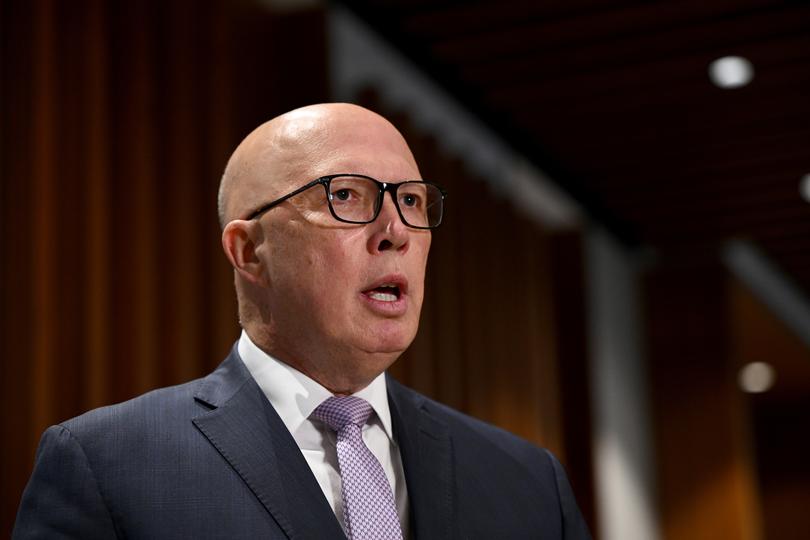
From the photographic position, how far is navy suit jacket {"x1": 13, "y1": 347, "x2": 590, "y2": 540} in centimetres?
124

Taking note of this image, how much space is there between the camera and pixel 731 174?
5426mm

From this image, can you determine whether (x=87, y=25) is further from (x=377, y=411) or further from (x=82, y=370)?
(x=377, y=411)

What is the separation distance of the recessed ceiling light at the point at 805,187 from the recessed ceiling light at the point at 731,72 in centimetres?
145

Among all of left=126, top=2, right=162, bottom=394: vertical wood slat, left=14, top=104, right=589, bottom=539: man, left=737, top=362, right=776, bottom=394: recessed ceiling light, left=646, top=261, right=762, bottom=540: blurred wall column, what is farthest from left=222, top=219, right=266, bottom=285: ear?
left=737, top=362, right=776, bottom=394: recessed ceiling light

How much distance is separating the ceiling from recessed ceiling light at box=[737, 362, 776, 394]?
3.20 meters

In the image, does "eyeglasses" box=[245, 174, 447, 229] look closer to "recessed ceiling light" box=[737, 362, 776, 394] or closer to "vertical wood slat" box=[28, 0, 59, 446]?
"vertical wood slat" box=[28, 0, 59, 446]

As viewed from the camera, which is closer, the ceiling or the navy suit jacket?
the navy suit jacket

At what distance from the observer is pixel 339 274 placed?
→ 53.5 inches

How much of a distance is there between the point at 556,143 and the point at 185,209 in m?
2.64

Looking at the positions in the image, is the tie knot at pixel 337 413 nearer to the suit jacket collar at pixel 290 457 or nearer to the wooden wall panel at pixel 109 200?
the suit jacket collar at pixel 290 457

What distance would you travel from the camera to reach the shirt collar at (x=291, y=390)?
139 cm

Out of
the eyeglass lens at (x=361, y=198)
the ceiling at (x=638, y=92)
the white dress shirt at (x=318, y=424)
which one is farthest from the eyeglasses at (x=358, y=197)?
the ceiling at (x=638, y=92)

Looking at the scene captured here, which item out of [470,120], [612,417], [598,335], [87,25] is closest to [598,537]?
[612,417]

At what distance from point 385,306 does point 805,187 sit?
4.87 m
